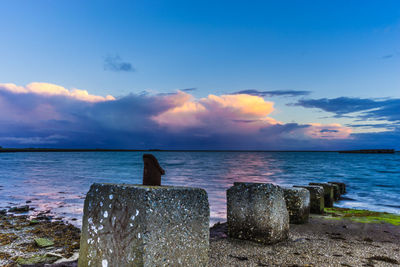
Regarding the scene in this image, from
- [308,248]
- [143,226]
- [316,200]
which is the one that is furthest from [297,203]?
[143,226]

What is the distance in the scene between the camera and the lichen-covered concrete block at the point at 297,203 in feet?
22.5

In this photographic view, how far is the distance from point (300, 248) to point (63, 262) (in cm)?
410

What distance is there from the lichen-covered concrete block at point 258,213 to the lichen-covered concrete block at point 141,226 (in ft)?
8.50

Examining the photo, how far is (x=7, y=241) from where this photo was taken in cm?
620

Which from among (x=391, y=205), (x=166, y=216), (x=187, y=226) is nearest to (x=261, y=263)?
(x=187, y=226)

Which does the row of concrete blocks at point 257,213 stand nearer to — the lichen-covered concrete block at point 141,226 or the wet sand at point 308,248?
the wet sand at point 308,248

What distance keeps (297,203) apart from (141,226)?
17.8 ft

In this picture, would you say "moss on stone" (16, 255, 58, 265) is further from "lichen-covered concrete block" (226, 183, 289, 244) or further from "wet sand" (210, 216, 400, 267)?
"lichen-covered concrete block" (226, 183, 289, 244)

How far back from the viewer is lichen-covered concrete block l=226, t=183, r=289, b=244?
5168 millimetres

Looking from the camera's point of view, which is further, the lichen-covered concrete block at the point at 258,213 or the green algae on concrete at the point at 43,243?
the green algae on concrete at the point at 43,243

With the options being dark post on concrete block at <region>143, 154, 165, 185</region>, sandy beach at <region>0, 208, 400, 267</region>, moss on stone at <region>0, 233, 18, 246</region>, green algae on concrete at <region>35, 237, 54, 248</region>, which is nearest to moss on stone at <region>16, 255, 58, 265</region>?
sandy beach at <region>0, 208, 400, 267</region>

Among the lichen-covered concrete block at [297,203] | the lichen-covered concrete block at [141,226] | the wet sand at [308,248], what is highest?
the lichen-covered concrete block at [141,226]

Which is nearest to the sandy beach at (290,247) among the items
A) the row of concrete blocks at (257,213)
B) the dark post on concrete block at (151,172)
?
the row of concrete blocks at (257,213)

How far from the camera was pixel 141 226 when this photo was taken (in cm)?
233
